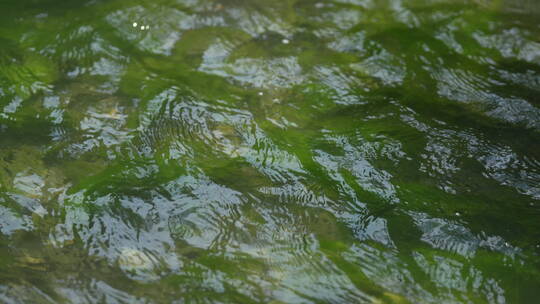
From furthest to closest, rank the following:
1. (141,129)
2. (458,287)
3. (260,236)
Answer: (141,129), (260,236), (458,287)

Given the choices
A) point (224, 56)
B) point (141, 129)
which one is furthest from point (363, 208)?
point (224, 56)

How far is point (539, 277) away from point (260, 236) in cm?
115

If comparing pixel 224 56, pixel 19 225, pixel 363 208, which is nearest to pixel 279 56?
pixel 224 56

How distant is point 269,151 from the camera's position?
9.61ft

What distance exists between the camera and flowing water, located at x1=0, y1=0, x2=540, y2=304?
7.66 feet

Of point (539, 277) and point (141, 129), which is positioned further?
point (141, 129)

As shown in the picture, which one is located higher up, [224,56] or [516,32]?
[516,32]

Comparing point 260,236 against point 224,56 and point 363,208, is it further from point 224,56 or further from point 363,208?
point 224,56

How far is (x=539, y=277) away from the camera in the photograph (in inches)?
91.0

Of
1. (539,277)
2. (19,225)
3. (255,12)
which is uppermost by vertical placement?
(255,12)

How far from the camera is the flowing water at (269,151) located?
2336 millimetres

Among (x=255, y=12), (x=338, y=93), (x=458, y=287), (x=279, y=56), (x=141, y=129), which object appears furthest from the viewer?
(x=255, y=12)

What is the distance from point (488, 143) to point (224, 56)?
165 cm

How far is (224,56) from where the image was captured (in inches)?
142
